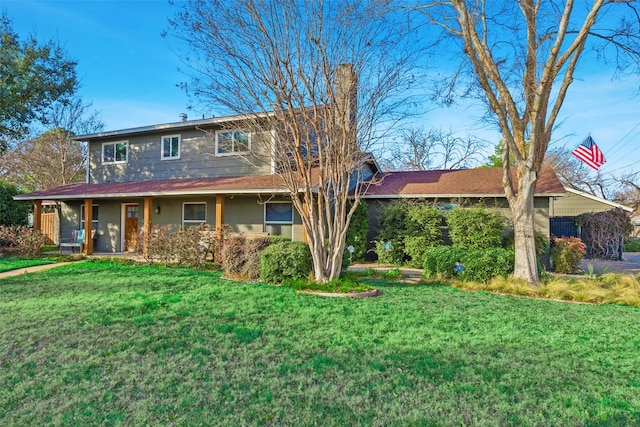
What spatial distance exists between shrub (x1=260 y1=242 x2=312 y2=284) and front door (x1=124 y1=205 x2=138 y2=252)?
31.2ft

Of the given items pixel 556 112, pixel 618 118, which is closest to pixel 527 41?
pixel 556 112

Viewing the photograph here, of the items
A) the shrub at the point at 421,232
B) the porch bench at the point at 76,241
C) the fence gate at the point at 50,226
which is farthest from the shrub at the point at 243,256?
the fence gate at the point at 50,226

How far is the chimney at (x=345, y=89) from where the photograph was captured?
750cm

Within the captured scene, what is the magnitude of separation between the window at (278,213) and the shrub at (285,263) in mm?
4533

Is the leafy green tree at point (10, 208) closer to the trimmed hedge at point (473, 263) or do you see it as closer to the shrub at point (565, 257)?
the trimmed hedge at point (473, 263)

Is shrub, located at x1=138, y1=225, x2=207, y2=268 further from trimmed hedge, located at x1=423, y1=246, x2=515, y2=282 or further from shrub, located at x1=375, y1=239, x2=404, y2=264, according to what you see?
trimmed hedge, located at x1=423, y1=246, x2=515, y2=282

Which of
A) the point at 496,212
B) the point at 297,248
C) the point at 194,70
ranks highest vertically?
the point at 194,70

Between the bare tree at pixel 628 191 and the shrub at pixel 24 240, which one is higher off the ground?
the bare tree at pixel 628 191

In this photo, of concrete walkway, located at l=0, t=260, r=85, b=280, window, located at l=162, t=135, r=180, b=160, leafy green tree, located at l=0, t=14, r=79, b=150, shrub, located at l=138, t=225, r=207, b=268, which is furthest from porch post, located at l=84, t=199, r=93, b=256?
leafy green tree, located at l=0, t=14, r=79, b=150

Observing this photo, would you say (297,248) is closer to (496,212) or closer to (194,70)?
(194,70)

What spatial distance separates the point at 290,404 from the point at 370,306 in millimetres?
3415

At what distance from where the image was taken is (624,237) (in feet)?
55.1

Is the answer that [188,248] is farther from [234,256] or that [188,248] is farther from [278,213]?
[278,213]

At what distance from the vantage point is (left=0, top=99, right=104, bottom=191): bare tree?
25328 mm
